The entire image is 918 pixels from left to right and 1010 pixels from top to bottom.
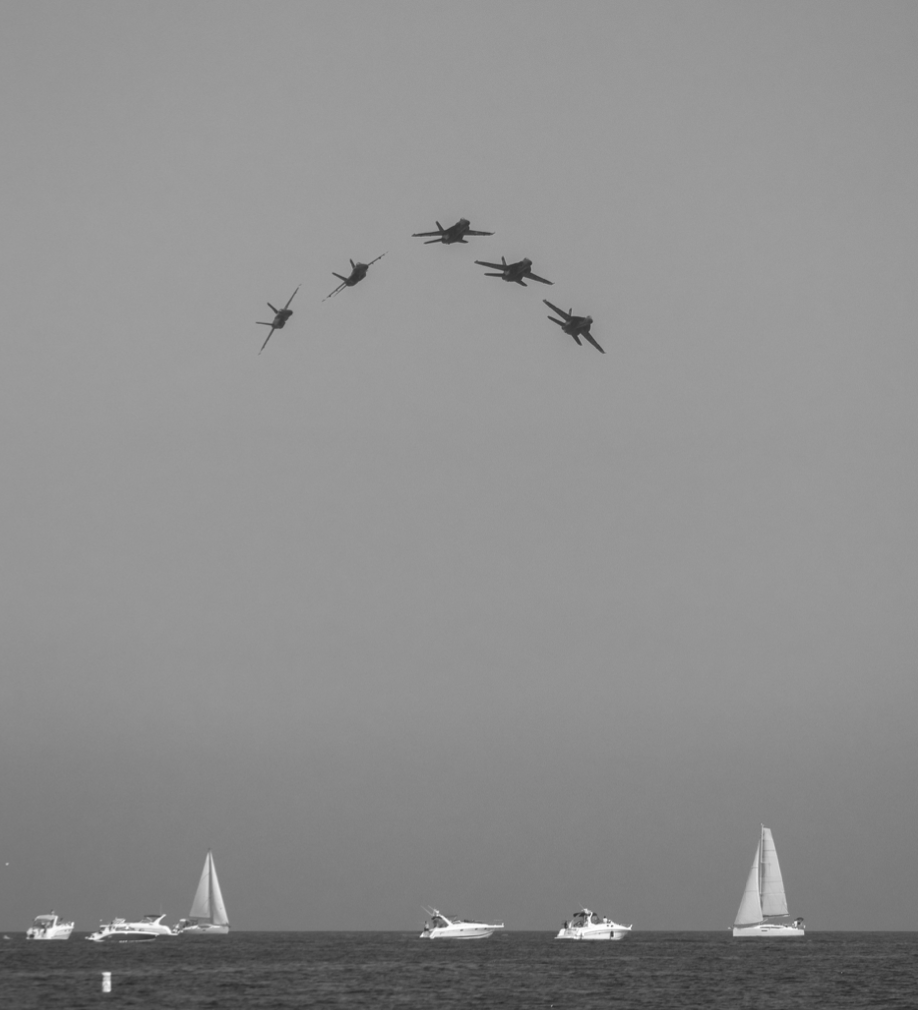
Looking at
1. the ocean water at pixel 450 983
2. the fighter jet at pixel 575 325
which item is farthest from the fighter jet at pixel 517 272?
the ocean water at pixel 450 983

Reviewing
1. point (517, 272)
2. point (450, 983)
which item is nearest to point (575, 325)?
point (517, 272)

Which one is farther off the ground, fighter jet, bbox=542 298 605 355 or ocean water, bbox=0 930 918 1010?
A: fighter jet, bbox=542 298 605 355

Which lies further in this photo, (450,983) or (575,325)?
(450,983)

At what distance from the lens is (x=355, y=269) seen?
272 feet

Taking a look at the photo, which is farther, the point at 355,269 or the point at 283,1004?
the point at 283,1004

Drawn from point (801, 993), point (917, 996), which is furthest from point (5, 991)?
point (917, 996)

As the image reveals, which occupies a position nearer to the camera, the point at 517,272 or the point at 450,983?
the point at 517,272

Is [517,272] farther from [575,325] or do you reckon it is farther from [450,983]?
[450,983]

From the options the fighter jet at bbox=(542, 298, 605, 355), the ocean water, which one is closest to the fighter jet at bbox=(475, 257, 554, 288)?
the fighter jet at bbox=(542, 298, 605, 355)

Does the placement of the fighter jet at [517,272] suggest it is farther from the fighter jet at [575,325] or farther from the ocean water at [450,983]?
the ocean water at [450,983]

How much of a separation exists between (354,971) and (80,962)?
32.0 m

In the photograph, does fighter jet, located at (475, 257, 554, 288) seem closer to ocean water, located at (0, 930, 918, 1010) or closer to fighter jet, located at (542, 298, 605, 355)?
fighter jet, located at (542, 298, 605, 355)

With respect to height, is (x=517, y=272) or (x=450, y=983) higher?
(x=517, y=272)

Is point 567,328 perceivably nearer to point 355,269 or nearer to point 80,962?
point 355,269
